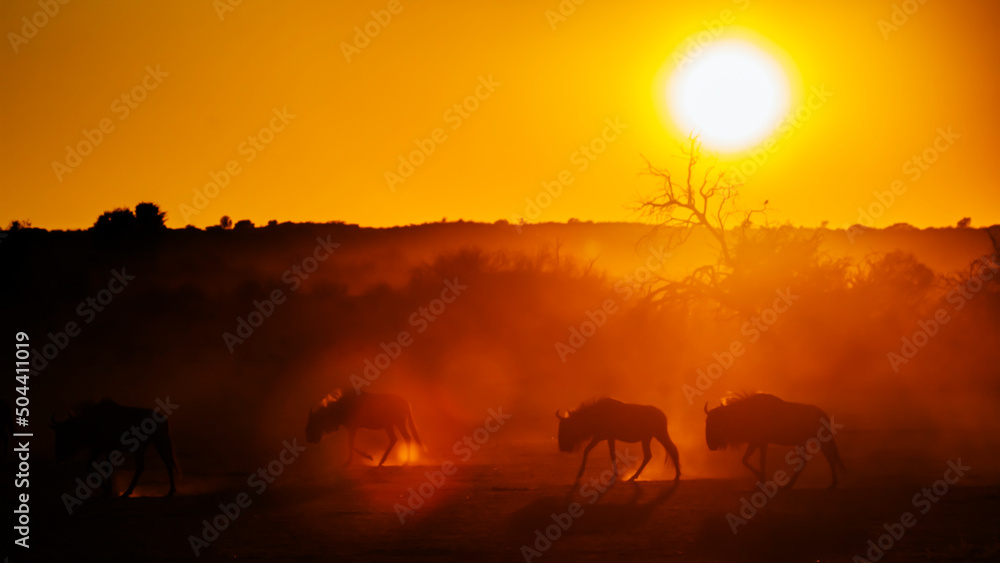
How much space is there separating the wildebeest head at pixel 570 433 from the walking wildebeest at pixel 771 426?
2.44 m

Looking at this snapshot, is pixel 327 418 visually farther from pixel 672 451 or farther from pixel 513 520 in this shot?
pixel 513 520

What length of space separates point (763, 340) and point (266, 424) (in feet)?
56.1

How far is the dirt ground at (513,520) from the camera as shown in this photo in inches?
429

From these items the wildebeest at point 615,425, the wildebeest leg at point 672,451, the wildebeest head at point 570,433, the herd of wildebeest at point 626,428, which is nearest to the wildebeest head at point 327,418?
the herd of wildebeest at point 626,428

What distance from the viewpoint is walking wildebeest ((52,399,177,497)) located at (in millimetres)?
15727

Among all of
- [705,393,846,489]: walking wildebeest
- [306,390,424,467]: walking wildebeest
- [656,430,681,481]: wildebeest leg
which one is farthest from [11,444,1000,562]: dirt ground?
[306,390,424,467]: walking wildebeest

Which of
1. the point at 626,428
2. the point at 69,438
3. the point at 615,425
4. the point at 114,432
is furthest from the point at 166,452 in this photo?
the point at 626,428

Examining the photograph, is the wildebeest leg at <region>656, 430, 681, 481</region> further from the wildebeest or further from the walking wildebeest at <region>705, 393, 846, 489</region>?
the walking wildebeest at <region>705, 393, 846, 489</region>

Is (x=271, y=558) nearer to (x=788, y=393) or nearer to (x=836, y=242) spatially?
(x=788, y=393)

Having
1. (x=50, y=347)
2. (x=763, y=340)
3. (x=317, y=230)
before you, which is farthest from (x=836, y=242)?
(x=50, y=347)

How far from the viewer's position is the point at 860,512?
12.9 m

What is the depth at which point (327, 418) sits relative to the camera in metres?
19.6

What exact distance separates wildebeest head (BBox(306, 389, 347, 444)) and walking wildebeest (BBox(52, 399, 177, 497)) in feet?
12.8

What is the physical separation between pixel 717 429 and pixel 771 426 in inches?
38.9
